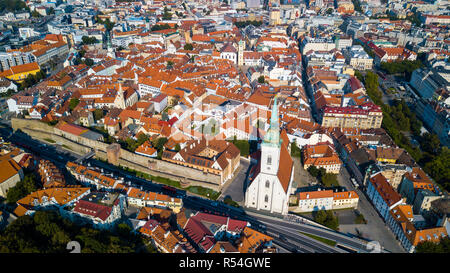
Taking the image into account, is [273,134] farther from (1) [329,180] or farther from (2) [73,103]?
(2) [73,103]

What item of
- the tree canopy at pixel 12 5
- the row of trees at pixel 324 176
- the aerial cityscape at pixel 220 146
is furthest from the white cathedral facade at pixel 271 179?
the tree canopy at pixel 12 5

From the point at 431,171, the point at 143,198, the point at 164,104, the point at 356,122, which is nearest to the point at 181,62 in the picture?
the point at 164,104

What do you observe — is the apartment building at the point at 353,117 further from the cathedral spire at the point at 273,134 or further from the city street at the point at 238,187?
the cathedral spire at the point at 273,134

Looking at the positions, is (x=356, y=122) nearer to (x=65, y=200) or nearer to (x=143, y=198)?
(x=143, y=198)

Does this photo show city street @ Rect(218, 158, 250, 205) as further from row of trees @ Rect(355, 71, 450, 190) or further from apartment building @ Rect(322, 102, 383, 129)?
row of trees @ Rect(355, 71, 450, 190)

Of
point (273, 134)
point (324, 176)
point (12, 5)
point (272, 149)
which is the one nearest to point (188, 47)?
point (324, 176)

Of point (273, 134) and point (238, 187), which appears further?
point (238, 187)
